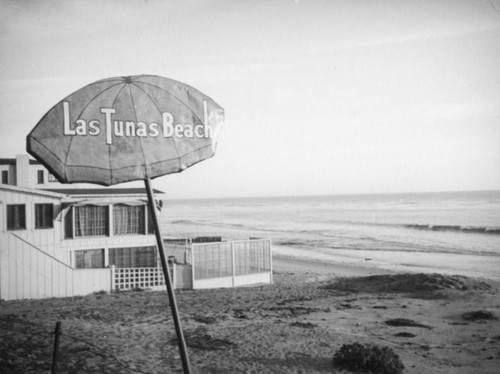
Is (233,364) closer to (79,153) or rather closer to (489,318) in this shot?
(79,153)

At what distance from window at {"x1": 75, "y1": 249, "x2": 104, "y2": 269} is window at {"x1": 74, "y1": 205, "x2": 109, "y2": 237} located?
801 millimetres

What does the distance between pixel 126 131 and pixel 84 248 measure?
17423mm

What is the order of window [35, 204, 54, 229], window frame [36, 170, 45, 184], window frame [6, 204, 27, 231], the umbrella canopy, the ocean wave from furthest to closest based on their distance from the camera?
the ocean wave, window frame [36, 170, 45, 184], window [35, 204, 54, 229], window frame [6, 204, 27, 231], the umbrella canopy

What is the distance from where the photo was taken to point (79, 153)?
3.55 m

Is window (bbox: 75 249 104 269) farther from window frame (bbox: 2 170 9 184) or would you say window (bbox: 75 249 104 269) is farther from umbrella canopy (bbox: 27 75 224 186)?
umbrella canopy (bbox: 27 75 224 186)

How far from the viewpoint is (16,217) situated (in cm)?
1762

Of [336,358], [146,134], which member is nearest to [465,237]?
[336,358]

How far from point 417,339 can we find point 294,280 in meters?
13.9

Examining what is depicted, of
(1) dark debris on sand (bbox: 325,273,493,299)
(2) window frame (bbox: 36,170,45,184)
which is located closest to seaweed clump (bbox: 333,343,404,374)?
(1) dark debris on sand (bbox: 325,273,493,299)

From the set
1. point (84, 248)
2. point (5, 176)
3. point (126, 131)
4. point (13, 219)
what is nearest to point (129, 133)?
point (126, 131)

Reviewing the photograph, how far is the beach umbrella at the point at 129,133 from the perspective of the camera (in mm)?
3494

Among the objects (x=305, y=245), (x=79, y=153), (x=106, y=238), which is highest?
(x=79, y=153)

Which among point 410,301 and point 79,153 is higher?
point 79,153

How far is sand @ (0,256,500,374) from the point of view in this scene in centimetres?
939
